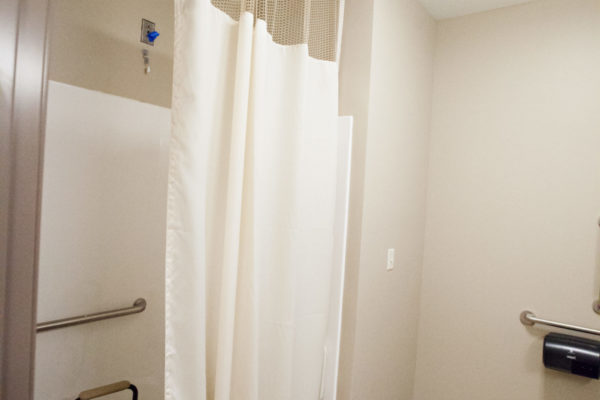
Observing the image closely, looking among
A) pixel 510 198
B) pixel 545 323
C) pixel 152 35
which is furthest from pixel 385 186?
pixel 152 35

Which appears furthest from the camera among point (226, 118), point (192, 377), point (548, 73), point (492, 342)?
point (492, 342)

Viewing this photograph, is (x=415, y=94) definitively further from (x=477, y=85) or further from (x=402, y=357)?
(x=402, y=357)

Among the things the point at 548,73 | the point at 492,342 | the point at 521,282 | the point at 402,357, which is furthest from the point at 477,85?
the point at 402,357

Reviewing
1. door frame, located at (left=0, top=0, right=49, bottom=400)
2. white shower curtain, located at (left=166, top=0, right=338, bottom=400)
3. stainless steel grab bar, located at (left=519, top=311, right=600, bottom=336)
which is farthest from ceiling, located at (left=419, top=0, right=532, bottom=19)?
door frame, located at (left=0, top=0, right=49, bottom=400)

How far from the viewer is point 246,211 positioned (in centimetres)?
95

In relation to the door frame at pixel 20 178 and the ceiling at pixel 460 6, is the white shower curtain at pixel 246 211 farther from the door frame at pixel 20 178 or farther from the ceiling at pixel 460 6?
the ceiling at pixel 460 6

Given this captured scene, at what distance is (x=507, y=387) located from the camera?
1578 millimetres

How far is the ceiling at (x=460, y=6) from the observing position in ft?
5.24

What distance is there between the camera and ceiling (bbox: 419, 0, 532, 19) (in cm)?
160

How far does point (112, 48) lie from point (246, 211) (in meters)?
0.94

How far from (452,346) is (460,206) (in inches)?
30.7

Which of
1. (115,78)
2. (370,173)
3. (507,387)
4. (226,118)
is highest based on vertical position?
(115,78)

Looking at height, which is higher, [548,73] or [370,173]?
[548,73]

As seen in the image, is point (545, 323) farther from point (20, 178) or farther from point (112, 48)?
point (112, 48)
